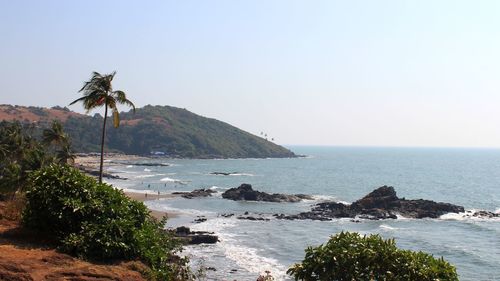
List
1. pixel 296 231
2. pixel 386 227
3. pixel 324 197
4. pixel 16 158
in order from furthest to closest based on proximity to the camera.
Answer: pixel 324 197, pixel 386 227, pixel 296 231, pixel 16 158

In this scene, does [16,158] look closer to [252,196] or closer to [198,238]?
[198,238]

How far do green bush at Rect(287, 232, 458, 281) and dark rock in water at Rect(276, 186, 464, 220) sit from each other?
4956cm

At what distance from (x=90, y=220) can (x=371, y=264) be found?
8.29 metres

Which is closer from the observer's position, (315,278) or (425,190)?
(315,278)

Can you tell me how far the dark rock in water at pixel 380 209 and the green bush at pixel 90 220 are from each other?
4795 cm

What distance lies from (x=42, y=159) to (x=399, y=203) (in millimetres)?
49960

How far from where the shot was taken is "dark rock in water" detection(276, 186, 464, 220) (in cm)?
6381

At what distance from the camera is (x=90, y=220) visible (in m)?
14.4

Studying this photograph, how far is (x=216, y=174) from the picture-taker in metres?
130

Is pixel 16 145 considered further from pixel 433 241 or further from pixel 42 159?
pixel 433 241

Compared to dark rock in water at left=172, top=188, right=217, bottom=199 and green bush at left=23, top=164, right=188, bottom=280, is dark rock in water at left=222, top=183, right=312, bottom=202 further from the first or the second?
green bush at left=23, top=164, right=188, bottom=280

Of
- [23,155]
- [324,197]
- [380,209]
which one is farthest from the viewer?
[324,197]

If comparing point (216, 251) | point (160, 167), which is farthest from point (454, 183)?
point (216, 251)

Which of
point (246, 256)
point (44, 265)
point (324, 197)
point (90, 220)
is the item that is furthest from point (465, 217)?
point (44, 265)
